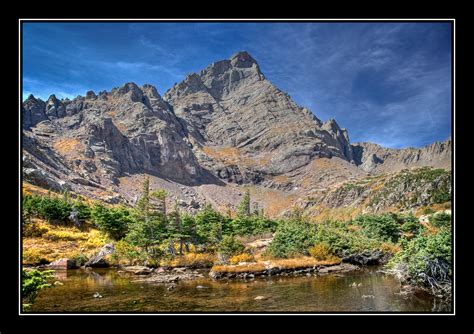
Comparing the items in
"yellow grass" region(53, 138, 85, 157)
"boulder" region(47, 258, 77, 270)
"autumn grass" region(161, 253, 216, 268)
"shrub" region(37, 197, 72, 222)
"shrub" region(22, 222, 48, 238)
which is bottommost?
"autumn grass" region(161, 253, 216, 268)

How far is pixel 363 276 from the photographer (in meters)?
27.4

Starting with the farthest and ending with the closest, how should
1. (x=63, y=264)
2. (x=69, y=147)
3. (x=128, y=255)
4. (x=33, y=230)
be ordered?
(x=69, y=147) → (x=33, y=230) → (x=128, y=255) → (x=63, y=264)

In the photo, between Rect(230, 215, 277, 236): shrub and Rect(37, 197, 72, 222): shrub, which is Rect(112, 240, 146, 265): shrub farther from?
Rect(230, 215, 277, 236): shrub

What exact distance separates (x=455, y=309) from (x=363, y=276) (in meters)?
22.4

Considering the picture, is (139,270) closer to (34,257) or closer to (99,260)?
(99,260)

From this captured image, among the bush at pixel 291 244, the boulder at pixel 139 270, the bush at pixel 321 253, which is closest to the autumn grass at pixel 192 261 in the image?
the boulder at pixel 139 270

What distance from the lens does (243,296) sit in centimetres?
2067

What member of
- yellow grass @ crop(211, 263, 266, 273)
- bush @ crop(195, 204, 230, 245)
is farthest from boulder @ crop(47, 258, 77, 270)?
yellow grass @ crop(211, 263, 266, 273)

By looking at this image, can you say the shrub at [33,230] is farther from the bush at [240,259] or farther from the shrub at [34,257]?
the bush at [240,259]

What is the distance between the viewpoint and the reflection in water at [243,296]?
1728 cm

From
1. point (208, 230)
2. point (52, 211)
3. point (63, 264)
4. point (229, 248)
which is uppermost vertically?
point (52, 211)

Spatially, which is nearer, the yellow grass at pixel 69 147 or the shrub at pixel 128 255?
the shrub at pixel 128 255

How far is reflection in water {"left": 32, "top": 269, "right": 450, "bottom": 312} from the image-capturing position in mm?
17281

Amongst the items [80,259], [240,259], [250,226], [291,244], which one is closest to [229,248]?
[240,259]
